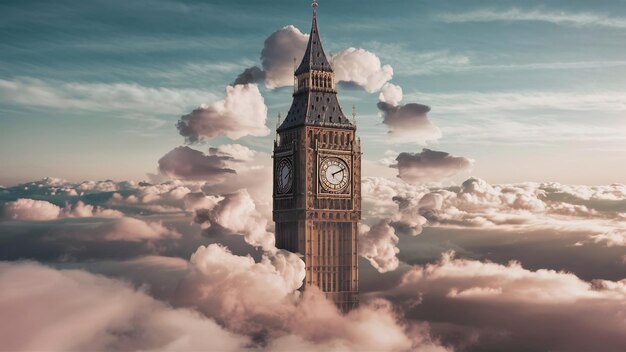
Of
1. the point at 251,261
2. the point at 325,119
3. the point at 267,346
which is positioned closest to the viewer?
the point at 267,346

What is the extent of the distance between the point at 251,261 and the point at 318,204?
18.5m

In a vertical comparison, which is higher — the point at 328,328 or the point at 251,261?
the point at 251,261

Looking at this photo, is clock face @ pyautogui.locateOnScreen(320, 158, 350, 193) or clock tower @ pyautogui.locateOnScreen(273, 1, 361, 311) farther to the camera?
clock face @ pyautogui.locateOnScreen(320, 158, 350, 193)

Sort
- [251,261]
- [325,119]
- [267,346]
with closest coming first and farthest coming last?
[267,346]
[251,261]
[325,119]

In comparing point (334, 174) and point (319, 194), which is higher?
point (334, 174)

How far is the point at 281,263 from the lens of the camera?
190 meters

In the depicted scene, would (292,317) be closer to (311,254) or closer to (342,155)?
(311,254)

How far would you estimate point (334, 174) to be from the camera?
652ft

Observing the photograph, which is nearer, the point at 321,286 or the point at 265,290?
the point at 265,290

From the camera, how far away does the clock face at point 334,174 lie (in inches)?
7771

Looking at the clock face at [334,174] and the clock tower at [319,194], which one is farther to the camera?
the clock face at [334,174]

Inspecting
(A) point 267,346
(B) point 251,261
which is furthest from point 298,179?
(A) point 267,346

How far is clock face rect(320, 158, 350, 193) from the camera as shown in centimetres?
19738

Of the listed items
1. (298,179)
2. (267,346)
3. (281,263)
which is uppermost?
(298,179)
